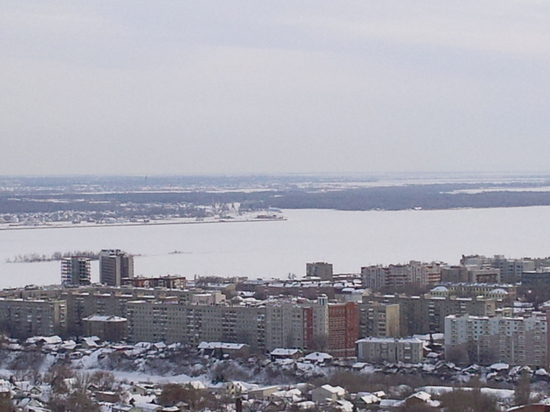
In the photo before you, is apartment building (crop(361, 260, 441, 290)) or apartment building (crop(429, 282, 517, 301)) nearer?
apartment building (crop(429, 282, 517, 301))

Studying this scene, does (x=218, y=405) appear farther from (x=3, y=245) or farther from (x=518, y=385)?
(x=3, y=245)

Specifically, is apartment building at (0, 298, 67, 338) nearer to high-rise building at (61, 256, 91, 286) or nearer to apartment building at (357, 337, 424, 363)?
high-rise building at (61, 256, 91, 286)

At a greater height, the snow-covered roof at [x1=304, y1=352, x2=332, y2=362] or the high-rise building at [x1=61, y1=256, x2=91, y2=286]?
the high-rise building at [x1=61, y1=256, x2=91, y2=286]

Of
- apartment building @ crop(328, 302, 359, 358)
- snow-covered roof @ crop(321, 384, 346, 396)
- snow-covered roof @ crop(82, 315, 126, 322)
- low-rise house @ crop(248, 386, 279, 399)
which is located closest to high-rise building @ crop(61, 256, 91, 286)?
snow-covered roof @ crop(82, 315, 126, 322)

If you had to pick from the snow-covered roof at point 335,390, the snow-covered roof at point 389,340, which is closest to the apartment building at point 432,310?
the snow-covered roof at point 389,340

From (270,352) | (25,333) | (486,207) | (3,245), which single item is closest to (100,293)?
(25,333)
